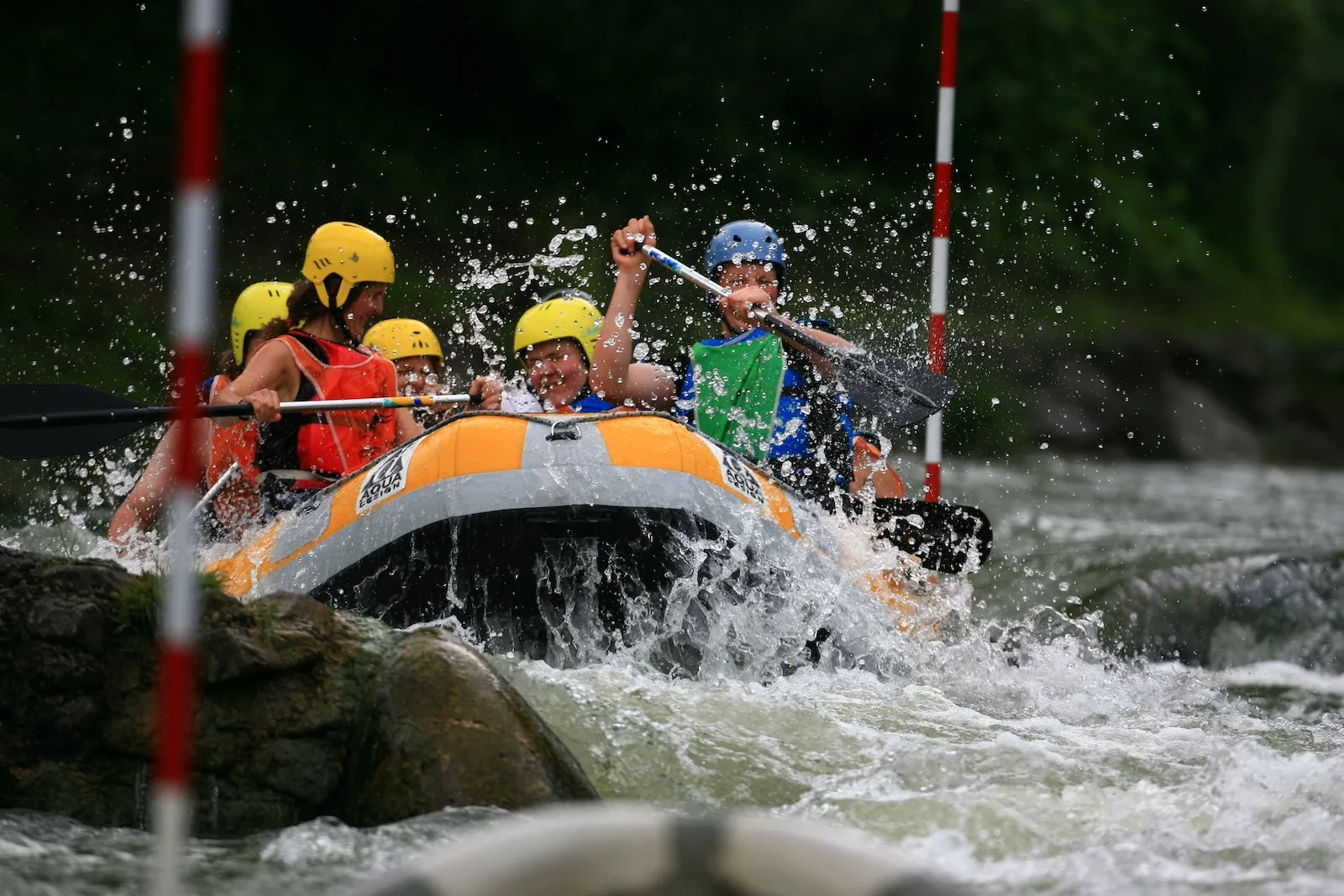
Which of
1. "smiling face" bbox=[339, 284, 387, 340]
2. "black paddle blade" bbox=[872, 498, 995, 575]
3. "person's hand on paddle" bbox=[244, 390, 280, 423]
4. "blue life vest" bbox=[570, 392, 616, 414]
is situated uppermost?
"smiling face" bbox=[339, 284, 387, 340]

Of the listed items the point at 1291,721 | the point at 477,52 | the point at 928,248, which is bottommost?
the point at 1291,721

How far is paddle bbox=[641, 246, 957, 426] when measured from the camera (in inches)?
229

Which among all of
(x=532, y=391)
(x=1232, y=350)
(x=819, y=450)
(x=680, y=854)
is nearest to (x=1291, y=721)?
(x=819, y=450)

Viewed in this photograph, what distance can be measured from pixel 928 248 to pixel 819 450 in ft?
50.4

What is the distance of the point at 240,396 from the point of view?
5.56 metres

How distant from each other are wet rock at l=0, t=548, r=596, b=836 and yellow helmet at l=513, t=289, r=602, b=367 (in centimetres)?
222

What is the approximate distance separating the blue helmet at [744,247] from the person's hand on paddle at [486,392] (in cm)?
90

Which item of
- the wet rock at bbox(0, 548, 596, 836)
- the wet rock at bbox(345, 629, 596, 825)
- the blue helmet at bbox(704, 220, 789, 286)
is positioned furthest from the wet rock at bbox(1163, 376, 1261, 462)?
the wet rock at bbox(0, 548, 596, 836)

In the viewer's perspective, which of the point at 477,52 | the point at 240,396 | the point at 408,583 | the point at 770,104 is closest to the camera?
the point at 408,583

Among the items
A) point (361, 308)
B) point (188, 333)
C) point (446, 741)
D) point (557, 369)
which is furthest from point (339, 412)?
point (188, 333)

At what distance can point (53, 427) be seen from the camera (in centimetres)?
510

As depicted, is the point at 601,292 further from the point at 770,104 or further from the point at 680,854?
the point at 680,854

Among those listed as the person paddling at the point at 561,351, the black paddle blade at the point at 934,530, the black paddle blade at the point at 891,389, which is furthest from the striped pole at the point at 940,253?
the person paddling at the point at 561,351

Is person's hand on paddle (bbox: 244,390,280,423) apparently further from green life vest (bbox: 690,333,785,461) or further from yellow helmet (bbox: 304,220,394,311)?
green life vest (bbox: 690,333,785,461)
